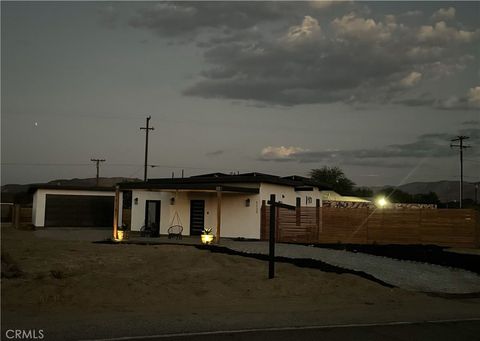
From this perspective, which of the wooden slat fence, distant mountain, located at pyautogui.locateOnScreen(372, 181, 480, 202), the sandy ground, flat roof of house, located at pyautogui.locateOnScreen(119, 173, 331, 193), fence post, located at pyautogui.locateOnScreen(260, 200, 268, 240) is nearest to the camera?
the sandy ground

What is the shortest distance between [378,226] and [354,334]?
21.2 metres

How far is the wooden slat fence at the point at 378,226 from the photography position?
92.3 feet

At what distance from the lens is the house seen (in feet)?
97.8

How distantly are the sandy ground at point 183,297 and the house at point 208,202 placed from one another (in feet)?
40.2

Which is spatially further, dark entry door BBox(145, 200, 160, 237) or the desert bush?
dark entry door BBox(145, 200, 160, 237)

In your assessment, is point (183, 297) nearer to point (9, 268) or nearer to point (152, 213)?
point (9, 268)

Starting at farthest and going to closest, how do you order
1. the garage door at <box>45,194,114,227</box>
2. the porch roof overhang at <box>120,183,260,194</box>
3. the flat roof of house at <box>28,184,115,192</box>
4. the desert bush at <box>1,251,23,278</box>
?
the garage door at <box>45,194,114,227</box>, the flat roof of house at <box>28,184,115,192</box>, the porch roof overhang at <box>120,183,260,194</box>, the desert bush at <box>1,251,23,278</box>

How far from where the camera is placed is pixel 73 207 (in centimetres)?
3850

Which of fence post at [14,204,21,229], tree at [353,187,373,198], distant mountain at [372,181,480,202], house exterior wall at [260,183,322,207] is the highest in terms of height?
distant mountain at [372,181,480,202]

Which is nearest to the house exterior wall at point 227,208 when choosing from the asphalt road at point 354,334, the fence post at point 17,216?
the fence post at point 17,216

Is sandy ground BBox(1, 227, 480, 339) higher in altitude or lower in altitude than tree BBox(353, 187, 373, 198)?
lower

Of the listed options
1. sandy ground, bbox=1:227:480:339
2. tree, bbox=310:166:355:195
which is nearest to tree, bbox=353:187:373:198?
tree, bbox=310:166:355:195

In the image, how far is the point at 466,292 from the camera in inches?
603

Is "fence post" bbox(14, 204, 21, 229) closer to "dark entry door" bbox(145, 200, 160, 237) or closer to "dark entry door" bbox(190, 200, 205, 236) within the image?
"dark entry door" bbox(145, 200, 160, 237)
